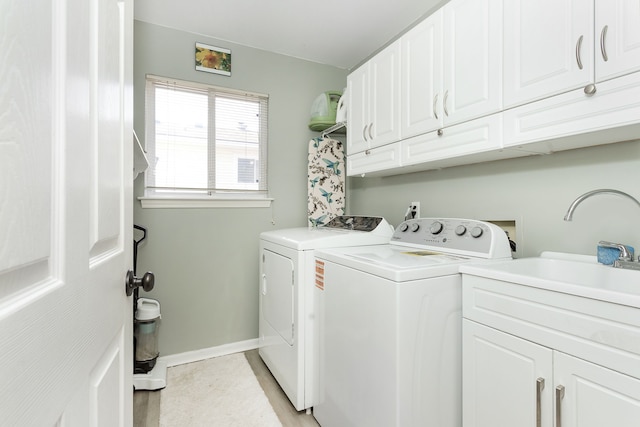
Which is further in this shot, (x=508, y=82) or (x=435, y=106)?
(x=435, y=106)

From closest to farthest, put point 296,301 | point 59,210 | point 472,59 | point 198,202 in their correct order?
point 59,210 < point 472,59 < point 296,301 < point 198,202

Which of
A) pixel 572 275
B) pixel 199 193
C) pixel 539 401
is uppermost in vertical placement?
pixel 199 193

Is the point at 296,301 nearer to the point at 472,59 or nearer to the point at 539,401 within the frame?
the point at 539,401

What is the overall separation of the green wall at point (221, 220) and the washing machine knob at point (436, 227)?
54.1 inches

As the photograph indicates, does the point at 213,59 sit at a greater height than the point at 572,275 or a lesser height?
greater

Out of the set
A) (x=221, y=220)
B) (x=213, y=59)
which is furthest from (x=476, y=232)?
(x=213, y=59)

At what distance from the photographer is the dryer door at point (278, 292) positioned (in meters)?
1.88

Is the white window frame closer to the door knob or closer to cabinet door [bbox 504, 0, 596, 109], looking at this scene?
the door knob

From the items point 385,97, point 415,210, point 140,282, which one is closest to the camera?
point 140,282

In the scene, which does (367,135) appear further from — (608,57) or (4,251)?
(4,251)

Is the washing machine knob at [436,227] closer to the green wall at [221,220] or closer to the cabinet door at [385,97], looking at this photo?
the cabinet door at [385,97]

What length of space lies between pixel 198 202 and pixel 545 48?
238cm

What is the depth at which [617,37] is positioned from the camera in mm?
1020

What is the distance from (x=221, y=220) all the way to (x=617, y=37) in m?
2.53
